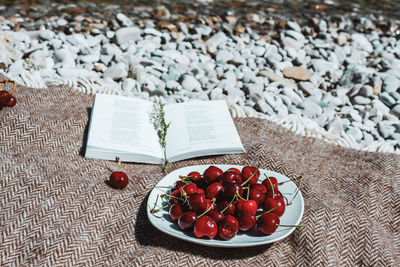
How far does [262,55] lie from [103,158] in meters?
2.30

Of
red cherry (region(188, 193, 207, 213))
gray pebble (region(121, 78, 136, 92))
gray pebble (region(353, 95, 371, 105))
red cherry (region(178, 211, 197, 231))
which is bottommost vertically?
gray pebble (region(121, 78, 136, 92))

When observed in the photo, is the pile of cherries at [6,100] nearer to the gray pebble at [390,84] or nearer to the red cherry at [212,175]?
the red cherry at [212,175]

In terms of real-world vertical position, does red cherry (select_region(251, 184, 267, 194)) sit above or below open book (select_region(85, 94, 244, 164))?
above

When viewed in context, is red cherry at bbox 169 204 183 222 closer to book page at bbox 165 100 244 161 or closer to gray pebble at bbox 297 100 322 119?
book page at bbox 165 100 244 161

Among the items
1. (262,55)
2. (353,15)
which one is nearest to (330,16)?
(353,15)

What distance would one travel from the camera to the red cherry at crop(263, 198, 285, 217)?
172 centimetres

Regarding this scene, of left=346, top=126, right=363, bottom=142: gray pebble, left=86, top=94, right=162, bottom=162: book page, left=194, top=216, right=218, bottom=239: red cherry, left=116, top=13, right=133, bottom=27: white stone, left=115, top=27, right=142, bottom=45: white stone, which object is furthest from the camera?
left=116, top=13, right=133, bottom=27: white stone

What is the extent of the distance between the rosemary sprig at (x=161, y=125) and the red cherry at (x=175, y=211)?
48 cm

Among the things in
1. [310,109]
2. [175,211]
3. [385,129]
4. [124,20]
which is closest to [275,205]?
[175,211]

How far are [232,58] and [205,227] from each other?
2.46 meters

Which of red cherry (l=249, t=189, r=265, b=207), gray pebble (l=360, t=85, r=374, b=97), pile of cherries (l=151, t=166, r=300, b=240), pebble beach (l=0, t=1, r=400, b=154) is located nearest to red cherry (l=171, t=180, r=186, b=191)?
pile of cherries (l=151, t=166, r=300, b=240)

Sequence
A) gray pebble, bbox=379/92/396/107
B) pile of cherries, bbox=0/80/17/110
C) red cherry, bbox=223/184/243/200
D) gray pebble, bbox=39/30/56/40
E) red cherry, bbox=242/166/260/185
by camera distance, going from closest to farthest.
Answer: red cherry, bbox=223/184/243/200 < red cherry, bbox=242/166/260/185 < pile of cherries, bbox=0/80/17/110 < gray pebble, bbox=379/92/396/107 < gray pebble, bbox=39/30/56/40

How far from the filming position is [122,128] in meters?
2.34

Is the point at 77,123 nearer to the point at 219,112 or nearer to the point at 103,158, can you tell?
the point at 103,158
